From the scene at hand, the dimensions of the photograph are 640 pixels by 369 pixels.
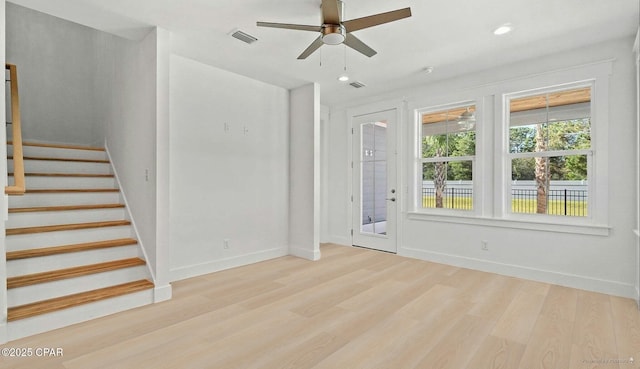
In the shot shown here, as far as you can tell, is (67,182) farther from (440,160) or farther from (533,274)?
(533,274)

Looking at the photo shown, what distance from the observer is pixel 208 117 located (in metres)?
4.06

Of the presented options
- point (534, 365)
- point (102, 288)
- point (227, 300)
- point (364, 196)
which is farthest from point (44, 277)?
point (364, 196)

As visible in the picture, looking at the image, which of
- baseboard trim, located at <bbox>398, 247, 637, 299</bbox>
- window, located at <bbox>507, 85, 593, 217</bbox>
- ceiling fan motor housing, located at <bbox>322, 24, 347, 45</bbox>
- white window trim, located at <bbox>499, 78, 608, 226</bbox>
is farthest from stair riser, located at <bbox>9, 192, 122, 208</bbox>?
window, located at <bbox>507, 85, 593, 217</bbox>

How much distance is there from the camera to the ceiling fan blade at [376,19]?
224 centimetres

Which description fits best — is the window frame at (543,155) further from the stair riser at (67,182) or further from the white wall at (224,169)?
the stair riser at (67,182)

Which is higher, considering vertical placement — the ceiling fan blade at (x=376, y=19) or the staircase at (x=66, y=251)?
the ceiling fan blade at (x=376, y=19)

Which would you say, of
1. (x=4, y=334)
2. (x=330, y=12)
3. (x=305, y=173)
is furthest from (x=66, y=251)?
(x=330, y=12)

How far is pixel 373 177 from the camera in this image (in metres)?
5.48

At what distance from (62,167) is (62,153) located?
0.31m

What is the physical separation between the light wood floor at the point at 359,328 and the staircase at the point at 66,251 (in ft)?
0.48

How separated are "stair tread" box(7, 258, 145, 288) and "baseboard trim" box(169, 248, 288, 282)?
58cm

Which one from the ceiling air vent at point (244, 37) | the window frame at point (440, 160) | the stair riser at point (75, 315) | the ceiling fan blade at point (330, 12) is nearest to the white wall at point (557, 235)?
the window frame at point (440, 160)

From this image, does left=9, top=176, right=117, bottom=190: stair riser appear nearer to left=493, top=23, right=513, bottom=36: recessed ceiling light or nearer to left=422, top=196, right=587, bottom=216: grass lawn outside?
left=422, top=196, right=587, bottom=216: grass lawn outside

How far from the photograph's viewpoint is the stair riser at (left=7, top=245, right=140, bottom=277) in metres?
2.70
